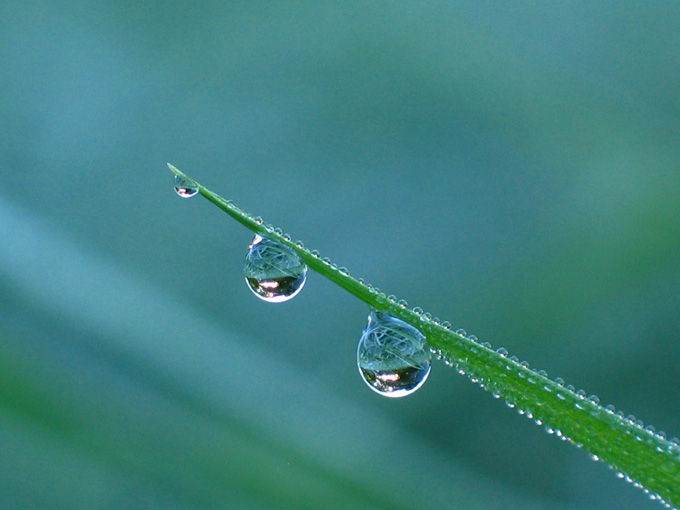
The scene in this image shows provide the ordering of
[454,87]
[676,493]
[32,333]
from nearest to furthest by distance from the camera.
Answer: [676,493]
[32,333]
[454,87]

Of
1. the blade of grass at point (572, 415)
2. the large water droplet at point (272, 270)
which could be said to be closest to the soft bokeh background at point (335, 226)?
the large water droplet at point (272, 270)

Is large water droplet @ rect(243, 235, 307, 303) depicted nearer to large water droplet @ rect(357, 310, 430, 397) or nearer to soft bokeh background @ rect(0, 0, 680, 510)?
large water droplet @ rect(357, 310, 430, 397)

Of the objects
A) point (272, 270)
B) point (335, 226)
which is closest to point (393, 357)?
point (272, 270)

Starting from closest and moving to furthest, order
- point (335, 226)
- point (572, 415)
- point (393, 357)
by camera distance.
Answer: point (572, 415), point (393, 357), point (335, 226)

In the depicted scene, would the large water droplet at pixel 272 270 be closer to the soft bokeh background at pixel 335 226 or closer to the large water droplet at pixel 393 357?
the large water droplet at pixel 393 357

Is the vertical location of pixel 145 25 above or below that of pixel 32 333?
above

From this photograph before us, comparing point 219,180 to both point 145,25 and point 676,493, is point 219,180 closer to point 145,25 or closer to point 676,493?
point 145,25

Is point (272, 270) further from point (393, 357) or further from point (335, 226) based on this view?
point (335, 226)

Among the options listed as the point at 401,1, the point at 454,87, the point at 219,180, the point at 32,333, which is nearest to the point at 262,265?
the point at 32,333
